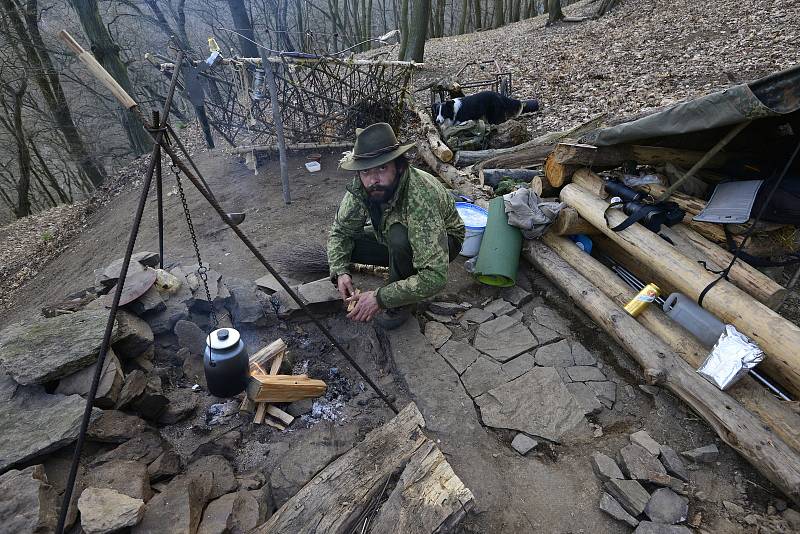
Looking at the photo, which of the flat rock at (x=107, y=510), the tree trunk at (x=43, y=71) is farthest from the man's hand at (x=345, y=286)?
the tree trunk at (x=43, y=71)

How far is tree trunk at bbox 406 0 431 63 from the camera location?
11797mm

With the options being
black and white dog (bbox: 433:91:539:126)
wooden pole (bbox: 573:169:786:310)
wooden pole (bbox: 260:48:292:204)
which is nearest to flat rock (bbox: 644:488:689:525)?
wooden pole (bbox: 573:169:786:310)

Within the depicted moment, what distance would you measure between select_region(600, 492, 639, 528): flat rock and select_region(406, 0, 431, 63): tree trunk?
12.5 m

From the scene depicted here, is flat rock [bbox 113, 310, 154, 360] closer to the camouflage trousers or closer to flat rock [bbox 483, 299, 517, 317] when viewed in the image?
the camouflage trousers

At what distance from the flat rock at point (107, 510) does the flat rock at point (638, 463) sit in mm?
2819

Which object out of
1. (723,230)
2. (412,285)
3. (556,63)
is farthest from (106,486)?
(556,63)

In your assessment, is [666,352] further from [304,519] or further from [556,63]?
[556,63]

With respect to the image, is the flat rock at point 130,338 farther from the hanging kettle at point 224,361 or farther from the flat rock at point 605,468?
the flat rock at point 605,468

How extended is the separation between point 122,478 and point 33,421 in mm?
764

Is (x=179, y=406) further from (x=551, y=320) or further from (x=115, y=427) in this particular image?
(x=551, y=320)

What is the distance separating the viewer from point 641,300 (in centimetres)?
352

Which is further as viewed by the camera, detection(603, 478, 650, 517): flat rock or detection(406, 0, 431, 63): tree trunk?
detection(406, 0, 431, 63): tree trunk

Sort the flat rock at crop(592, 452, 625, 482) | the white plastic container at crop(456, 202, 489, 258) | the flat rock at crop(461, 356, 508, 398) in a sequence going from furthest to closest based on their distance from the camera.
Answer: the white plastic container at crop(456, 202, 489, 258)
the flat rock at crop(461, 356, 508, 398)
the flat rock at crop(592, 452, 625, 482)

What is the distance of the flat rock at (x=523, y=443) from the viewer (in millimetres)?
2771
